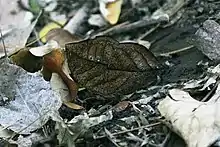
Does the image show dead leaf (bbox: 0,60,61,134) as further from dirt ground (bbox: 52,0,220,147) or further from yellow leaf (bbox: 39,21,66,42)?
yellow leaf (bbox: 39,21,66,42)

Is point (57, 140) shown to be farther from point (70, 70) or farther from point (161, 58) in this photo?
point (161, 58)

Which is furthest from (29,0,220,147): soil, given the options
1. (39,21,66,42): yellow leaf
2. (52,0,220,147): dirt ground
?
(39,21,66,42): yellow leaf

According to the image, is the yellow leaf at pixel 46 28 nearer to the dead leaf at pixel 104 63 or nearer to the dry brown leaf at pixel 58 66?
the dry brown leaf at pixel 58 66

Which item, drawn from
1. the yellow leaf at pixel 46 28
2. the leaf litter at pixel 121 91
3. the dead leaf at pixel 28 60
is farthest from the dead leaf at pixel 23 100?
the yellow leaf at pixel 46 28

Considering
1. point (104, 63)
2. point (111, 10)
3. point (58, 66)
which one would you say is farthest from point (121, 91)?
point (111, 10)

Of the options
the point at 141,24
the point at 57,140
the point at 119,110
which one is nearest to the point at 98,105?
→ the point at 119,110

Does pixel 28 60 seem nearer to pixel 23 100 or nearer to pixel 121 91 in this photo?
pixel 23 100

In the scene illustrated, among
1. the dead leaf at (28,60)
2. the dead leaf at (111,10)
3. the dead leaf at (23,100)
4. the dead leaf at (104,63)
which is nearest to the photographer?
the dead leaf at (23,100)
